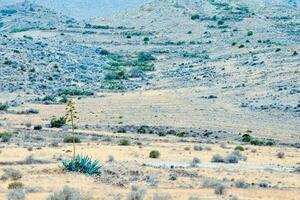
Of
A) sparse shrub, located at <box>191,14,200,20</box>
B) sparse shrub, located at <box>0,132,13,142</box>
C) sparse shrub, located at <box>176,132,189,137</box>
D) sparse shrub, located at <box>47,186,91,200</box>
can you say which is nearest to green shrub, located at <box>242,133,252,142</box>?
sparse shrub, located at <box>176,132,189,137</box>

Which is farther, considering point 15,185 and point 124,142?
point 124,142

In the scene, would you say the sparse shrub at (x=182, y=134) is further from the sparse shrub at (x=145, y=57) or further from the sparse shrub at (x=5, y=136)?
the sparse shrub at (x=145, y=57)

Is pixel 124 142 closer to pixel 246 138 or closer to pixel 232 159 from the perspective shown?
pixel 232 159

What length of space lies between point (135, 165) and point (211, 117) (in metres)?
23.9

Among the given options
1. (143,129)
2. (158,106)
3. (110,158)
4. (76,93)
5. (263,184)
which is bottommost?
(76,93)

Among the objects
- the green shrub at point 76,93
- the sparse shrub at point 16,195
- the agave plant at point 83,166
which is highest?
the sparse shrub at point 16,195

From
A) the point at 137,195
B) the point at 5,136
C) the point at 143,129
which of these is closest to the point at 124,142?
the point at 5,136

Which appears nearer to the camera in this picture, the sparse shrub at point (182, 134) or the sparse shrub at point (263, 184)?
the sparse shrub at point (263, 184)

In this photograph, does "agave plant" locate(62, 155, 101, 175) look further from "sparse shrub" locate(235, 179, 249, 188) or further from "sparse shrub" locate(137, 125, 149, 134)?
"sparse shrub" locate(137, 125, 149, 134)

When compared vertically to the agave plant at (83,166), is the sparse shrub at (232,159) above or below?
below

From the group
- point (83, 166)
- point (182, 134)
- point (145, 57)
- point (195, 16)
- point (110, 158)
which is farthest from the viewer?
point (195, 16)

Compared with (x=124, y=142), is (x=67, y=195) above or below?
above

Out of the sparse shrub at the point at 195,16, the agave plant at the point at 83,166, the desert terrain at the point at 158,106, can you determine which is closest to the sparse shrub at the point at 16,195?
the desert terrain at the point at 158,106

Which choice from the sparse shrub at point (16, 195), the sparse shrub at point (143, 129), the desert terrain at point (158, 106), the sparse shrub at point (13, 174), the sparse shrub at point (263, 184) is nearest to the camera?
the sparse shrub at point (16, 195)
